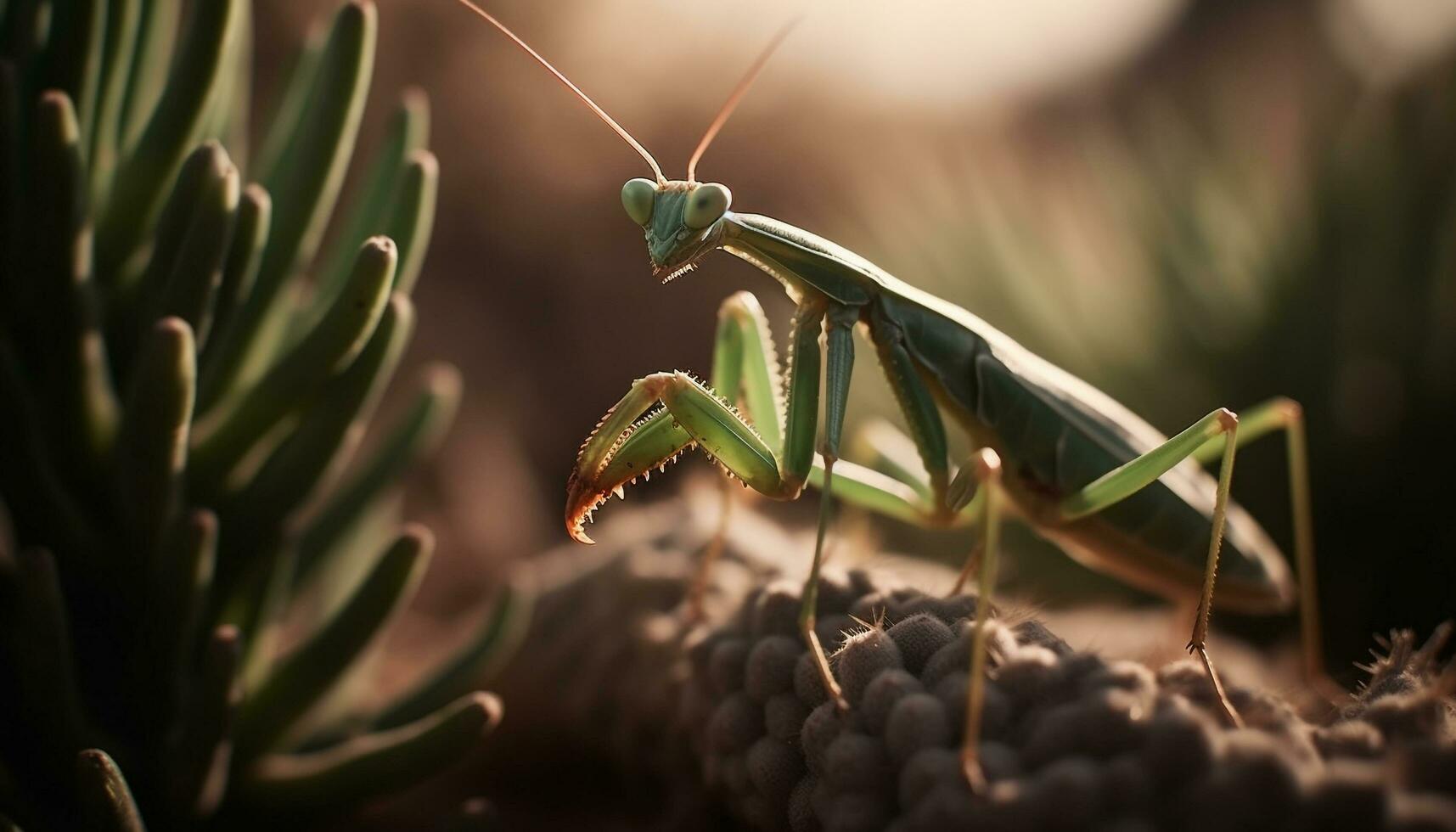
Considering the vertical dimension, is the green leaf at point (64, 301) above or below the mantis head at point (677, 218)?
below

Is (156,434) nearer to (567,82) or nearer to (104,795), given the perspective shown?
(104,795)

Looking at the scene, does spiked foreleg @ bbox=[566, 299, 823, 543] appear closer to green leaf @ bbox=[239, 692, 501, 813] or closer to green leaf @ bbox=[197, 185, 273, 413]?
green leaf @ bbox=[239, 692, 501, 813]

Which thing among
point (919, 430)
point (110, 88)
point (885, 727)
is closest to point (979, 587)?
point (885, 727)

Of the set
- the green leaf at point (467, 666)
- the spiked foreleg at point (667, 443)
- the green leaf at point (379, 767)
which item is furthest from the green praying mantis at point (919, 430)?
the green leaf at point (379, 767)

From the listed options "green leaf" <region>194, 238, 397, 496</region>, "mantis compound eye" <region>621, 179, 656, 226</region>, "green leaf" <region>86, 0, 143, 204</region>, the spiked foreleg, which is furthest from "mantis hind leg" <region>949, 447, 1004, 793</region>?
"green leaf" <region>86, 0, 143, 204</region>

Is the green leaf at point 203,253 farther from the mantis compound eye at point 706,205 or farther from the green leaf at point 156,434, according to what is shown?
the mantis compound eye at point 706,205
